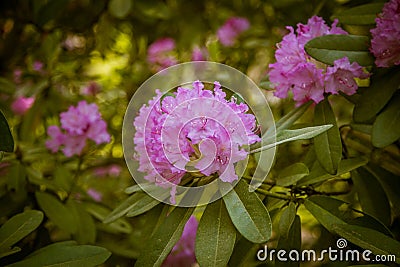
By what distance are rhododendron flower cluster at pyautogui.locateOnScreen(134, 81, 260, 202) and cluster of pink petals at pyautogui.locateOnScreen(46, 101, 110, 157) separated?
624mm

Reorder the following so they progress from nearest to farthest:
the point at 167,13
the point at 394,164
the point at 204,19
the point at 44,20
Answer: the point at 394,164
the point at 44,20
the point at 167,13
the point at 204,19

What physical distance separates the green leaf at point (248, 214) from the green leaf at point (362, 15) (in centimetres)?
48

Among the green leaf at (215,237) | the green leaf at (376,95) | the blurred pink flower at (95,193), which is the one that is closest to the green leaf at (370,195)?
the green leaf at (376,95)

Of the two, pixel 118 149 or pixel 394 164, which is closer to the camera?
pixel 394 164

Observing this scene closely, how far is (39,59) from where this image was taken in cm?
176

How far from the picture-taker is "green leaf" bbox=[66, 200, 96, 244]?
4.04 feet

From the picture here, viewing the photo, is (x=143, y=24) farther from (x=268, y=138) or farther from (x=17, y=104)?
(x=268, y=138)

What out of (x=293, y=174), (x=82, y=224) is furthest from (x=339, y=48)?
(x=82, y=224)

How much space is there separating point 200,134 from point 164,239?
190 millimetres

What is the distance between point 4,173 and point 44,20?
48cm

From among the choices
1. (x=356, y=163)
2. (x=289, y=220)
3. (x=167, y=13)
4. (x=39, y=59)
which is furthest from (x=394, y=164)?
(x=39, y=59)

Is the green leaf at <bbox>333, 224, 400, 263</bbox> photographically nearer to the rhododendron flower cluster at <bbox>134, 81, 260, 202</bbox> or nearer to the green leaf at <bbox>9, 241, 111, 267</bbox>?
the rhododendron flower cluster at <bbox>134, 81, 260, 202</bbox>

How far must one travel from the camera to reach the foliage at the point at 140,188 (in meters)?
0.84

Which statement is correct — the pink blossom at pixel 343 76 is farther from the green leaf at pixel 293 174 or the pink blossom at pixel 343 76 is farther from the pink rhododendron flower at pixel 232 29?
the pink rhododendron flower at pixel 232 29
